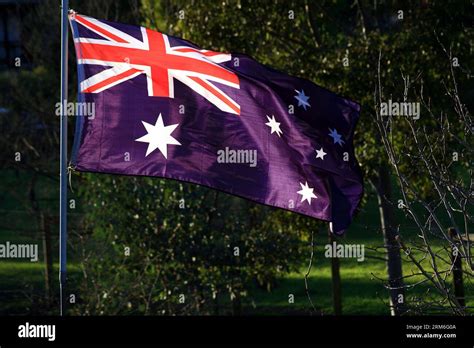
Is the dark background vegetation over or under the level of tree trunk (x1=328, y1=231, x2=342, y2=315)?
over

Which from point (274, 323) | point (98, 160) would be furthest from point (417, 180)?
point (274, 323)

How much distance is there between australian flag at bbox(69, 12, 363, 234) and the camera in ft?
40.7

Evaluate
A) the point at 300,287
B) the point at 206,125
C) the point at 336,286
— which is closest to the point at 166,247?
the point at 336,286

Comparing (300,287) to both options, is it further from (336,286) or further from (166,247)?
(166,247)

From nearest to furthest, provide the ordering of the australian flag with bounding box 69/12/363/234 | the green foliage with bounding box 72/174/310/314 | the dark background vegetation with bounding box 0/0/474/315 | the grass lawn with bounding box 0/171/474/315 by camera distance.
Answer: the australian flag with bounding box 69/12/363/234 < the dark background vegetation with bounding box 0/0/474/315 < the green foliage with bounding box 72/174/310/314 < the grass lawn with bounding box 0/171/474/315

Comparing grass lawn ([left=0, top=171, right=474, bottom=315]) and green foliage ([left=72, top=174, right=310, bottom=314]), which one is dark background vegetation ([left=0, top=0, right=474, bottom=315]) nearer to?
green foliage ([left=72, top=174, right=310, bottom=314])

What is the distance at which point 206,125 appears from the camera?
41.5 ft

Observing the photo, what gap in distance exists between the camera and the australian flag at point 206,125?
12391mm

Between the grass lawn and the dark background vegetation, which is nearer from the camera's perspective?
the dark background vegetation

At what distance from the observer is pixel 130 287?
2100 cm

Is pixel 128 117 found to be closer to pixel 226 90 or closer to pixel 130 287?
pixel 226 90

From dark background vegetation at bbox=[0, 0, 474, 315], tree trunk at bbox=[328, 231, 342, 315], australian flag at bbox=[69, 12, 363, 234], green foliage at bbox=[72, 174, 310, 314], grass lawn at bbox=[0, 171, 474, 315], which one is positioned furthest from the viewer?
grass lawn at bbox=[0, 171, 474, 315]

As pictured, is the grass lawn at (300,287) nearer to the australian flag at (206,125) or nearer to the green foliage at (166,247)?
the green foliage at (166,247)

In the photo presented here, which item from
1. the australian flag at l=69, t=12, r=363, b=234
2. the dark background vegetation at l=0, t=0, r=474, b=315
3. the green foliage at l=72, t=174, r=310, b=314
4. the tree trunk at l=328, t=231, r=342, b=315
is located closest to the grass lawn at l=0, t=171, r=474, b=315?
the dark background vegetation at l=0, t=0, r=474, b=315
